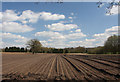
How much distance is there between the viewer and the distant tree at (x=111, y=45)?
52016 millimetres

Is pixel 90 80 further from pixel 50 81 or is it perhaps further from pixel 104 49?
pixel 104 49

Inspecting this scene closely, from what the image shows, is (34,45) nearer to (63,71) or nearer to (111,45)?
(111,45)

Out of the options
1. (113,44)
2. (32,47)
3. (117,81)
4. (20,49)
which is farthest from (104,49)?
(20,49)

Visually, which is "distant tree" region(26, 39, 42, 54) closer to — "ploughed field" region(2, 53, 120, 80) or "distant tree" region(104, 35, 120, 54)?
"distant tree" region(104, 35, 120, 54)

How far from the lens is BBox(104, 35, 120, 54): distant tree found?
52.0m

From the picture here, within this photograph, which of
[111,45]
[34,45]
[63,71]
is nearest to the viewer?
[63,71]

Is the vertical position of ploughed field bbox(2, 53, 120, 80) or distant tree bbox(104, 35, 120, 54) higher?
distant tree bbox(104, 35, 120, 54)

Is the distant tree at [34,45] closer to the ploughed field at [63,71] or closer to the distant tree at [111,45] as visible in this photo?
the distant tree at [111,45]

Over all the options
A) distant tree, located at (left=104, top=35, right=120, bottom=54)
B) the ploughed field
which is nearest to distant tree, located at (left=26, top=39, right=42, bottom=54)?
distant tree, located at (left=104, top=35, right=120, bottom=54)

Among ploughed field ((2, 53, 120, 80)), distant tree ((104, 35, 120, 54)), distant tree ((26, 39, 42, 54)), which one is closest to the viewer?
ploughed field ((2, 53, 120, 80))

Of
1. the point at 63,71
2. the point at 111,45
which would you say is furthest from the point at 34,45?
the point at 63,71

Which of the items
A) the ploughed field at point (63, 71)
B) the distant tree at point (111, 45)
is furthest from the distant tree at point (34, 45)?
the ploughed field at point (63, 71)

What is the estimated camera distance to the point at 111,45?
178 ft

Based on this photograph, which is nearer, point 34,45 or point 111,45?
point 111,45
